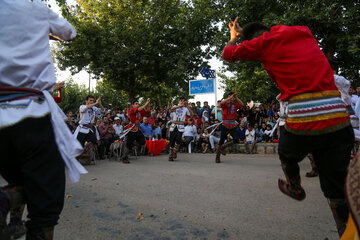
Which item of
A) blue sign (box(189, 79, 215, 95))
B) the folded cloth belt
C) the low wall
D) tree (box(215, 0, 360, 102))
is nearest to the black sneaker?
the folded cloth belt

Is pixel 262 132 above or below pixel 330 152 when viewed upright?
below

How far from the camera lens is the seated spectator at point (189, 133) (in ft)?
45.3

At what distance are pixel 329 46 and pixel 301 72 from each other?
1291cm

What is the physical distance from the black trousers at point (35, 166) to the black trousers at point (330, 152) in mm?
1872

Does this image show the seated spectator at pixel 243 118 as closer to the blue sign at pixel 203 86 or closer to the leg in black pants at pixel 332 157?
the blue sign at pixel 203 86

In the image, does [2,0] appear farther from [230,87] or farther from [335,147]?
[230,87]

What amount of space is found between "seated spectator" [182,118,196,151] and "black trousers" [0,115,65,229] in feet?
39.2

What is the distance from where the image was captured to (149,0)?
76.1ft

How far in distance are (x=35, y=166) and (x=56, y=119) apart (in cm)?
38

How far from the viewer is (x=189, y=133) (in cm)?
1381

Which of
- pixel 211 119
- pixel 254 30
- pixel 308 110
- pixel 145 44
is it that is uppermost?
pixel 145 44

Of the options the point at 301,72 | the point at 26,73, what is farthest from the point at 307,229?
the point at 26,73

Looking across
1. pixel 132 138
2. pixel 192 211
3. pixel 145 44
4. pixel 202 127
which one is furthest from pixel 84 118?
pixel 145 44

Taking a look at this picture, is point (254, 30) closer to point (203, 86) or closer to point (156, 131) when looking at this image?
point (156, 131)
